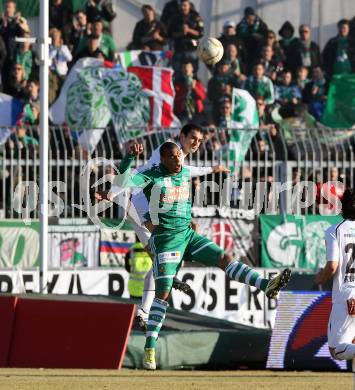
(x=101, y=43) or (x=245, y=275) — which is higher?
(x=101, y=43)

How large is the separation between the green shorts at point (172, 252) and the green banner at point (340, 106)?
11.1 meters

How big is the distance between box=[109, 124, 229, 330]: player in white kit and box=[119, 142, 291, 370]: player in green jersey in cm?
37

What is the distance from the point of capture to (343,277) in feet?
35.5

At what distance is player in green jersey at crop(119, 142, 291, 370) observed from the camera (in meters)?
12.7

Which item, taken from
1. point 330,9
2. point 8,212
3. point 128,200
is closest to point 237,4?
point 330,9

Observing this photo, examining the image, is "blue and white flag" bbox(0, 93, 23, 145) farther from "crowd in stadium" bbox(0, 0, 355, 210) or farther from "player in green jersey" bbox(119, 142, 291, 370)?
"player in green jersey" bbox(119, 142, 291, 370)

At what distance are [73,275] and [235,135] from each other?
3.96m

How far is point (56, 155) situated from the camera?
2058 cm

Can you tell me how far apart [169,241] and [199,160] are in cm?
822

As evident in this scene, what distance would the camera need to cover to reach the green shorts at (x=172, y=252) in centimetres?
1280

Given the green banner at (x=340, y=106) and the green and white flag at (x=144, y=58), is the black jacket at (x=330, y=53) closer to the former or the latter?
the green banner at (x=340, y=106)

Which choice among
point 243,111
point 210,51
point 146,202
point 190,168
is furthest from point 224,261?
point 243,111

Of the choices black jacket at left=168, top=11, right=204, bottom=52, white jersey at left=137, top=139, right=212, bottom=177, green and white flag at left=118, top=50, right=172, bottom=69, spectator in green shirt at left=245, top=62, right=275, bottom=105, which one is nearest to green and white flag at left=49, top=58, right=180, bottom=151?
green and white flag at left=118, top=50, right=172, bottom=69

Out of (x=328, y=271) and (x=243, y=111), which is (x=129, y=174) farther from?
(x=243, y=111)
